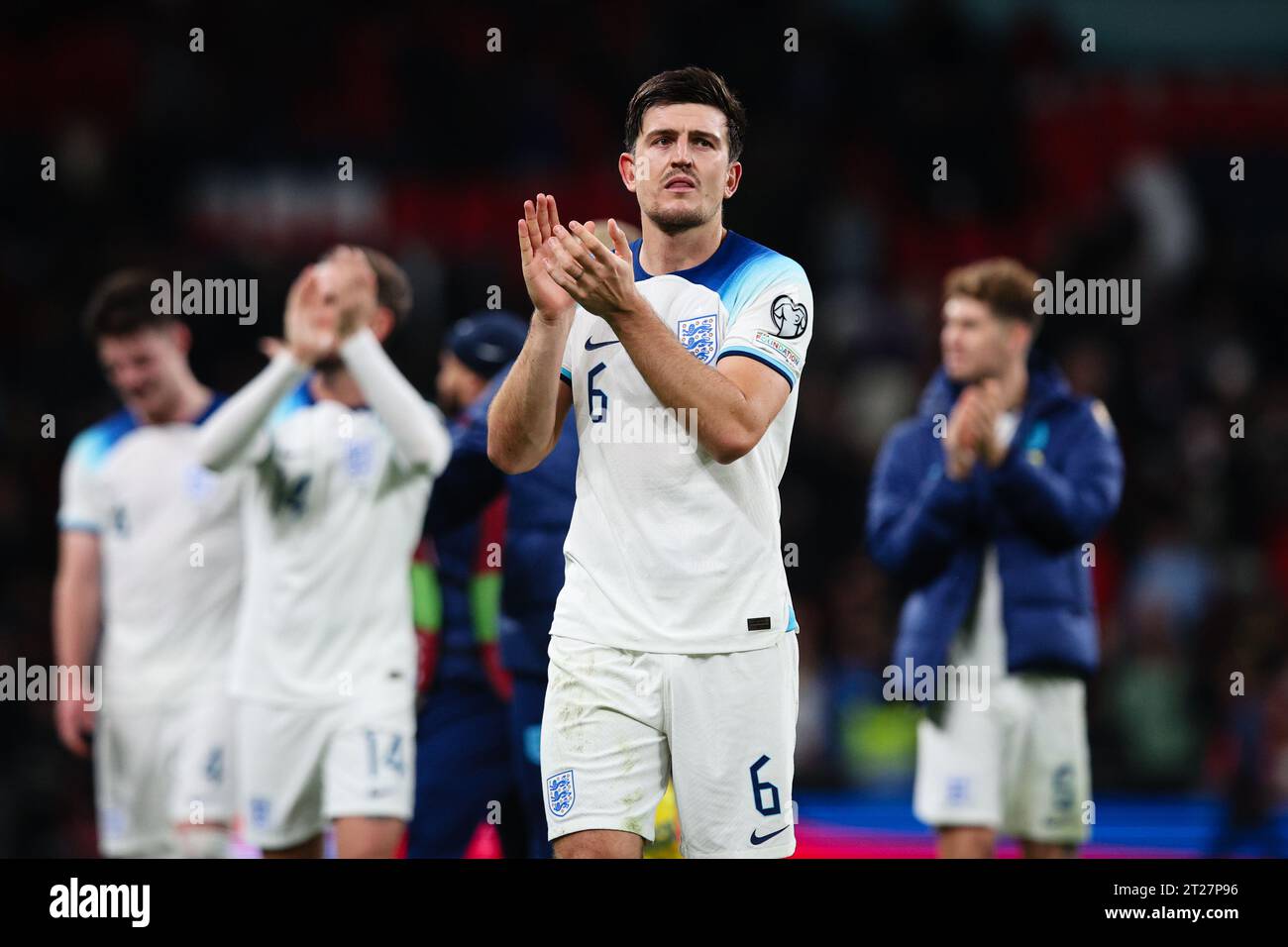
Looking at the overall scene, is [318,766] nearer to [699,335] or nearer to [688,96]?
[699,335]

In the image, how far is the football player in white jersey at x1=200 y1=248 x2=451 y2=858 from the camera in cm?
652

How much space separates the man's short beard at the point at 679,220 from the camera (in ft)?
15.1

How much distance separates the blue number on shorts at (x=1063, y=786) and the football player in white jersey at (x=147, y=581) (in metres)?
3.35

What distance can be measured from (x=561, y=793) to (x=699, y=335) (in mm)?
1229

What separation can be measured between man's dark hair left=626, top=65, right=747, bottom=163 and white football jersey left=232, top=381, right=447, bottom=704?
240 centimetres

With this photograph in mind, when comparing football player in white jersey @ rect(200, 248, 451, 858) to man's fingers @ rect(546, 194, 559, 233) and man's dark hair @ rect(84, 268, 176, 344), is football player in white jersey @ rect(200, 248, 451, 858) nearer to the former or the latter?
man's dark hair @ rect(84, 268, 176, 344)

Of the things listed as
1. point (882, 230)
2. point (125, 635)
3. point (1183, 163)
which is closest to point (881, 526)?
point (125, 635)

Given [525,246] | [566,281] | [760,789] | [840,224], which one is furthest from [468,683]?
[840,224]

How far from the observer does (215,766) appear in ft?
24.0

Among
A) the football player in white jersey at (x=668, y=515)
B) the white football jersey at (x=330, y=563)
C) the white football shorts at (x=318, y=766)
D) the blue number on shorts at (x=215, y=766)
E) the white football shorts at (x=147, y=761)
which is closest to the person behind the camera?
the football player in white jersey at (x=668, y=515)

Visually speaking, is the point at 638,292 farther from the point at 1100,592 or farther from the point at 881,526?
the point at 1100,592

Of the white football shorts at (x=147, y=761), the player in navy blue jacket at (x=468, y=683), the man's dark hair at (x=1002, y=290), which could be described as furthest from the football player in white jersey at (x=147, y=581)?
the man's dark hair at (x=1002, y=290)

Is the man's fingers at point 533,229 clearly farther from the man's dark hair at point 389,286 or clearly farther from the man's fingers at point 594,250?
the man's dark hair at point 389,286
